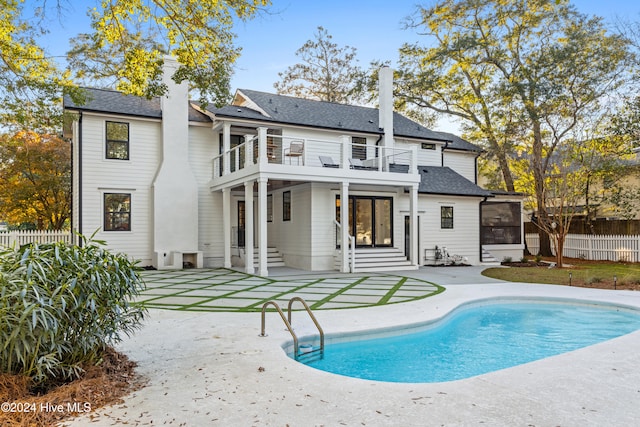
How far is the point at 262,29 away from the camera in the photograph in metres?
8.48

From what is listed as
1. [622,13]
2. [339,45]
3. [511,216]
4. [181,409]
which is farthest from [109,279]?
[339,45]

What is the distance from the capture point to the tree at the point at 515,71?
66.6 feet

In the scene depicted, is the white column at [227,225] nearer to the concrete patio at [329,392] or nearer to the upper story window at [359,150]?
the upper story window at [359,150]

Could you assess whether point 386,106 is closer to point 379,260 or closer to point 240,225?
point 379,260

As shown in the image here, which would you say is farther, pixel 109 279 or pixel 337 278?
pixel 337 278

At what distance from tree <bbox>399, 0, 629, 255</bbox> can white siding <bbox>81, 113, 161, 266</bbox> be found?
15.5 metres

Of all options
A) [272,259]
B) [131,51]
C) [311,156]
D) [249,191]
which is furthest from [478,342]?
[311,156]

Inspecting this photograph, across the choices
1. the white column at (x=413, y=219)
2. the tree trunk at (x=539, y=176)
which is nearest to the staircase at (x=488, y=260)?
the tree trunk at (x=539, y=176)

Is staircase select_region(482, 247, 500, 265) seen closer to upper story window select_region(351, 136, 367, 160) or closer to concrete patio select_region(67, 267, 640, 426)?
upper story window select_region(351, 136, 367, 160)

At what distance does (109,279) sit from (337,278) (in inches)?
399

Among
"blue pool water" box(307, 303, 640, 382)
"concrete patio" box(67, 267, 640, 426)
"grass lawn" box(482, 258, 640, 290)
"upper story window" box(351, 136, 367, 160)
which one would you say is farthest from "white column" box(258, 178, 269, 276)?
"grass lawn" box(482, 258, 640, 290)

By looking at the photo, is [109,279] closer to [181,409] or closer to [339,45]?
[181,409]

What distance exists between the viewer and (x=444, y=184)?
2005cm

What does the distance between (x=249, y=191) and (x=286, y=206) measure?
121 inches
